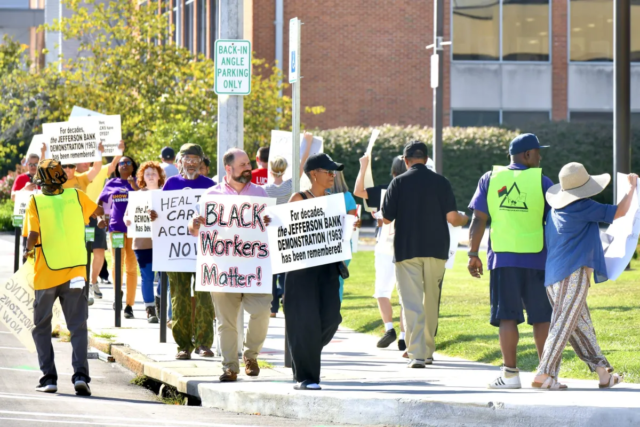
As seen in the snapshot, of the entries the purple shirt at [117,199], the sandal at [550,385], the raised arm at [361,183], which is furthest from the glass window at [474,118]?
the sandal at [550,385]

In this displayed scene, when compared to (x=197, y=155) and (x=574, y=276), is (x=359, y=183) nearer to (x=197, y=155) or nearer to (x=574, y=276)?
(x=197, y=155)

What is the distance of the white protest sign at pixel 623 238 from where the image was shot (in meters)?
8.61

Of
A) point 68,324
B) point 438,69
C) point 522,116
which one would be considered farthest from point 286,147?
point 522,116

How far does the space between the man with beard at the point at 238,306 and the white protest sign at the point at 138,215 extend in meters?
2.52

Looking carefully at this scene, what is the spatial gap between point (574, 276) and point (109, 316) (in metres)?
7.53

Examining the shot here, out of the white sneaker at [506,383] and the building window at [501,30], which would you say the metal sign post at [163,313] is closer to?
the white sneaker at [506,383]

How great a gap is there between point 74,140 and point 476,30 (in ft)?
77.0

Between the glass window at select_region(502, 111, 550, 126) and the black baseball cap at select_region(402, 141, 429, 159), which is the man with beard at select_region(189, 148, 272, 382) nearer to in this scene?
the black baseball cap at select_region(402, 141, 429, 159)

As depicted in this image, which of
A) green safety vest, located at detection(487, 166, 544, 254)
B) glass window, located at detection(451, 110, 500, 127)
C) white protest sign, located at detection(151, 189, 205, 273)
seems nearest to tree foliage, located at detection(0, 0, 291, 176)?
glass window, located at detection(451, 110, 500, 127)

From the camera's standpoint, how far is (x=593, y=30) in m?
37.1

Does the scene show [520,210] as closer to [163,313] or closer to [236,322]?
[236,322]

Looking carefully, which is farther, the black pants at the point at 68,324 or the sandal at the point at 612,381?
the black pants at the point at 68,324

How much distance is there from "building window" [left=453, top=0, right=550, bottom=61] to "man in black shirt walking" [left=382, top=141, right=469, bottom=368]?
27252 millimetres

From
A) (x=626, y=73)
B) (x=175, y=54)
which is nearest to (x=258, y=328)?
(x=626, y=73)
